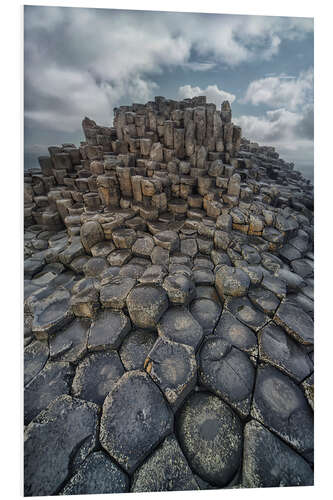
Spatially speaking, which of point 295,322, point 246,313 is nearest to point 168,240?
point 246,313

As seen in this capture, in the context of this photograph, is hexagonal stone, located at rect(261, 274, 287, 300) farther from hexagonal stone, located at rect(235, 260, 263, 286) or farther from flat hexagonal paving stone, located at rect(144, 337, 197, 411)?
flat hexagonal paving stone, located at rect(144, 337, 197, 411)

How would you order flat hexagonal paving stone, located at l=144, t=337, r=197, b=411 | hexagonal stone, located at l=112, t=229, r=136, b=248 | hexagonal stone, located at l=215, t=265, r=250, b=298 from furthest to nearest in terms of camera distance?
hexagonal stone, located at l=112, t=229, r=136, b=248 < hexagonal stone, located at l=215, t=265, r=250, b=298 < flat hexagonal paving stone, located at l=144, t=337, r=197, b=411

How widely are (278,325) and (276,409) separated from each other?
31.1 inches

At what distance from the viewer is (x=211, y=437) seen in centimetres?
133

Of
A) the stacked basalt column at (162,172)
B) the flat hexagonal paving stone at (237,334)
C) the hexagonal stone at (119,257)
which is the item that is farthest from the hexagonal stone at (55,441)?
the stacked basalt column at (162,172)

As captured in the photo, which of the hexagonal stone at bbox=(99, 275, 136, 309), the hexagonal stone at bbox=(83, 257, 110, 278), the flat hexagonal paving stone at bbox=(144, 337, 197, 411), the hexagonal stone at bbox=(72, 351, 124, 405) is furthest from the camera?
the hexagonal stone at bbox=(83, 257, 110, 278)

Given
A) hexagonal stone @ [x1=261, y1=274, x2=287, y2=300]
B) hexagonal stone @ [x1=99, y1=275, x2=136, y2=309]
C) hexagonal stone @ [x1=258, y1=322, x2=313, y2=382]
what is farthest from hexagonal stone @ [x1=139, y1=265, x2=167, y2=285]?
hexagonal stone @ [x1=261, y1=274, x2=287, y2=300]

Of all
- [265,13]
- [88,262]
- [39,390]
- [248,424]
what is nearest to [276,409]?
[248,424]

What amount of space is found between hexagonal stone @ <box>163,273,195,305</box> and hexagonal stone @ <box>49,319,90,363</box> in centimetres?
100

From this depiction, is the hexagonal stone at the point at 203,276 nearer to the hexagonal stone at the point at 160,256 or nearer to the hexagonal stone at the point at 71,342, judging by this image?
the hexagonal stone at the point at 160,256

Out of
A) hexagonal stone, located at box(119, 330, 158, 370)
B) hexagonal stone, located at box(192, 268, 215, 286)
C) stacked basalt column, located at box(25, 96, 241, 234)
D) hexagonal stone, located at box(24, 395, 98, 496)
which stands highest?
stacked basalt column, located at box(25, 96, 241, 234)

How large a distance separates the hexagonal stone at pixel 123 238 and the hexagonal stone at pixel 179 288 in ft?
3.29

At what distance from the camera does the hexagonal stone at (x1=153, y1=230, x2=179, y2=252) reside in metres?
2.82

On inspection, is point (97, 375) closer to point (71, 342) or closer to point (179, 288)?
point (71, 342)
